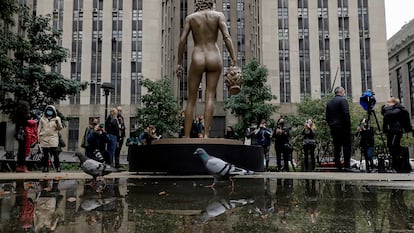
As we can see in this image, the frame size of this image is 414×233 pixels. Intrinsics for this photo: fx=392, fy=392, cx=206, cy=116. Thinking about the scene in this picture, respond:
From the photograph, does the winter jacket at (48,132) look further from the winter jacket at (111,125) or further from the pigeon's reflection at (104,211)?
the pigeon's reflection at (104,211)

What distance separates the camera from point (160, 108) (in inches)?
1388

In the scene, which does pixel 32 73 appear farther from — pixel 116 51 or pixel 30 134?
pixel 116 51

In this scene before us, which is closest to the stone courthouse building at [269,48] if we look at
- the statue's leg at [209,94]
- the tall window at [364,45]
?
the tall window at [364,45]

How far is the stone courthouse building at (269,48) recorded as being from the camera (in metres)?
50.9

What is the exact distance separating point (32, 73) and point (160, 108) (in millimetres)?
17283

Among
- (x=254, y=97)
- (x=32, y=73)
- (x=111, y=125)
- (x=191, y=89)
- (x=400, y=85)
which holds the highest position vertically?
(x=400, y=85)

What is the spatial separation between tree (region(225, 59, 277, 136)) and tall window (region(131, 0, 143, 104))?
19960 millimetres

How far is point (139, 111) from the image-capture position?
35.6 meters

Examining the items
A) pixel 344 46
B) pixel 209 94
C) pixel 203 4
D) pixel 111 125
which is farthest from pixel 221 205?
pixel 344 46

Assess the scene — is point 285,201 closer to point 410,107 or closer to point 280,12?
point 280,12

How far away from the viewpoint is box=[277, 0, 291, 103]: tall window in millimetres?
51434

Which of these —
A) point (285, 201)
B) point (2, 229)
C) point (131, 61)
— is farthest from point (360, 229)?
point (131, 61)

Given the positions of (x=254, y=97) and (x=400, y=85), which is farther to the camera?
(x=400, y=85)

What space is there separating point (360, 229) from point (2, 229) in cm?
196
